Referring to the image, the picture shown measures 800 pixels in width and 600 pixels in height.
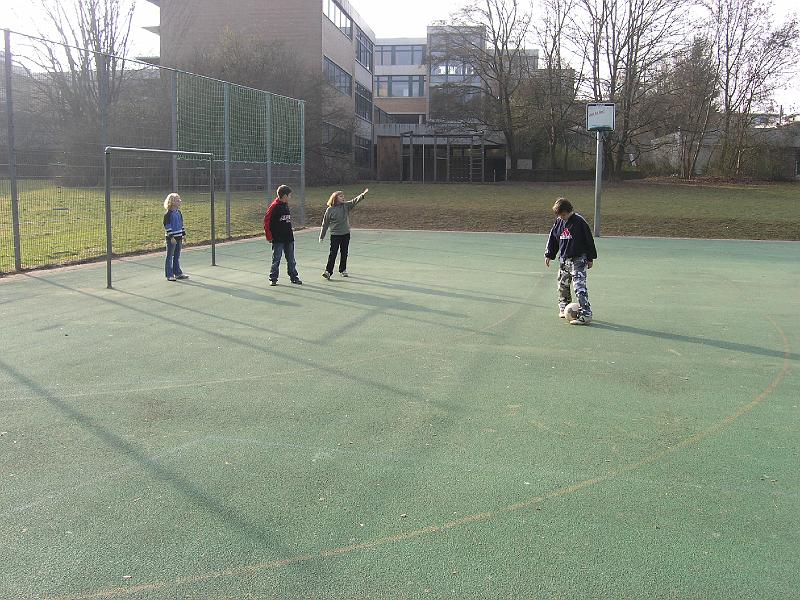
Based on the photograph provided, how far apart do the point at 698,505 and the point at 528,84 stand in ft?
156

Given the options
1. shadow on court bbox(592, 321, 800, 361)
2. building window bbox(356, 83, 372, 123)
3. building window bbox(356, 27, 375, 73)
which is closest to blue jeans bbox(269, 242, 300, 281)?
shadow on court bbox(592, 321, 800, 361)

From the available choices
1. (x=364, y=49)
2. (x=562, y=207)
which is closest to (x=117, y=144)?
(x=562, y=207)

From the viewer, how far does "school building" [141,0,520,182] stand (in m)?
44.9

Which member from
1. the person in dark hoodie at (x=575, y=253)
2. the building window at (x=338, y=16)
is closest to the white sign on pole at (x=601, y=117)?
the person in dark hoodie at (x=575, y=253)

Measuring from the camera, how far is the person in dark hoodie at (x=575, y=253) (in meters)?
9.16

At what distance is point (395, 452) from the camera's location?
4.84 metres

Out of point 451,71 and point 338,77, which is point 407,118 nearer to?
point 451,71

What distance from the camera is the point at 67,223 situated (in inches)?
605

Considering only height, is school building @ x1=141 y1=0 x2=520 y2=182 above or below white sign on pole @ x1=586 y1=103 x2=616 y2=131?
above

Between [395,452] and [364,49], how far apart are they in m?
58.8

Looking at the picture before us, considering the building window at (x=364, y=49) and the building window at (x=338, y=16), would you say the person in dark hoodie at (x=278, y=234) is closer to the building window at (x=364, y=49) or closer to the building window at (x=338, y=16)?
the building window at (x=338, y=16)

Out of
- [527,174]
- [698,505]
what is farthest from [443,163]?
[698,505]

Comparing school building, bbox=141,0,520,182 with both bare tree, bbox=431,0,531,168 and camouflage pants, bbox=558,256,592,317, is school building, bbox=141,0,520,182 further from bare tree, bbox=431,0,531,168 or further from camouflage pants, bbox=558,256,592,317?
camouflage pants, bbox=558,256,592,317

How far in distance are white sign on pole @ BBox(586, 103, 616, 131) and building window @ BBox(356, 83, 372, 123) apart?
3624 centimetres
